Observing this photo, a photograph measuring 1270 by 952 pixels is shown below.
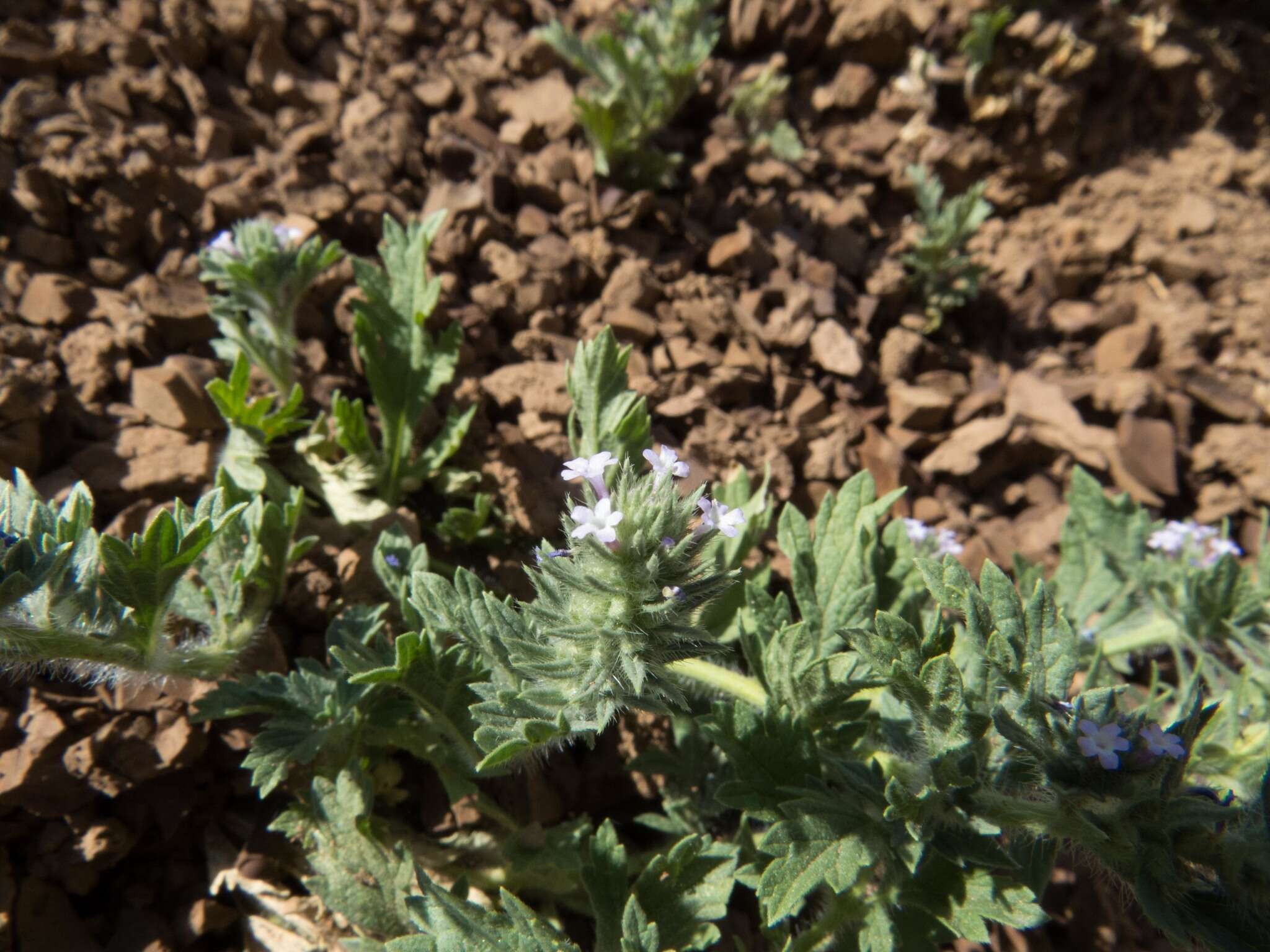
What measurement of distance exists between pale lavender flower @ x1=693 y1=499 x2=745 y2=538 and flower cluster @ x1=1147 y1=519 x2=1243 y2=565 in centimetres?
266

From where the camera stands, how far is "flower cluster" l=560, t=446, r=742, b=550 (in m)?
2.22

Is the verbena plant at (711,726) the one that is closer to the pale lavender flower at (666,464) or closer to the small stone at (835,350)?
the pale lavender flower at (666,464)

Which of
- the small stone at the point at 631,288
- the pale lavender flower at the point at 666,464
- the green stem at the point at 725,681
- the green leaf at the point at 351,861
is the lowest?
the green leaf at the point at 351,861

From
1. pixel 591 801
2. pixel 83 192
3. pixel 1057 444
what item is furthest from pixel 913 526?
pixel 83 192

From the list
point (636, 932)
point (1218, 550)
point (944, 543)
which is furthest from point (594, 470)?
point (1218, 550)

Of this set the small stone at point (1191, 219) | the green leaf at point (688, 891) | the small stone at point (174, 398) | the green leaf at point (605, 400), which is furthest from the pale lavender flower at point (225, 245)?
the small stone at point (1191, 219)

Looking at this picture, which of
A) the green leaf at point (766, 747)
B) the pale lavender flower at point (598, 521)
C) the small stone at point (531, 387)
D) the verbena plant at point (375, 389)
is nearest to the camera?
the pale lavender flower at point (598, 521)

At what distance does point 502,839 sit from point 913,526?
2.18m

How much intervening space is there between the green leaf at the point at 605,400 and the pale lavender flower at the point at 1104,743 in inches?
65.4

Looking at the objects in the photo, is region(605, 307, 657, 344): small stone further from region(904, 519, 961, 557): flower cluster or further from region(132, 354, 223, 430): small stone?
region(132, 354, 223, 430): small stone

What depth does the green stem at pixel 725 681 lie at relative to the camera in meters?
3.01

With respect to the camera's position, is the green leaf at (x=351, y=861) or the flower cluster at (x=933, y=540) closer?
the green leaf at (x=351, y=861)

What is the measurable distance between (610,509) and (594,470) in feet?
0.46

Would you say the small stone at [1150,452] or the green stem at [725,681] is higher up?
the green stem at [725,681]
